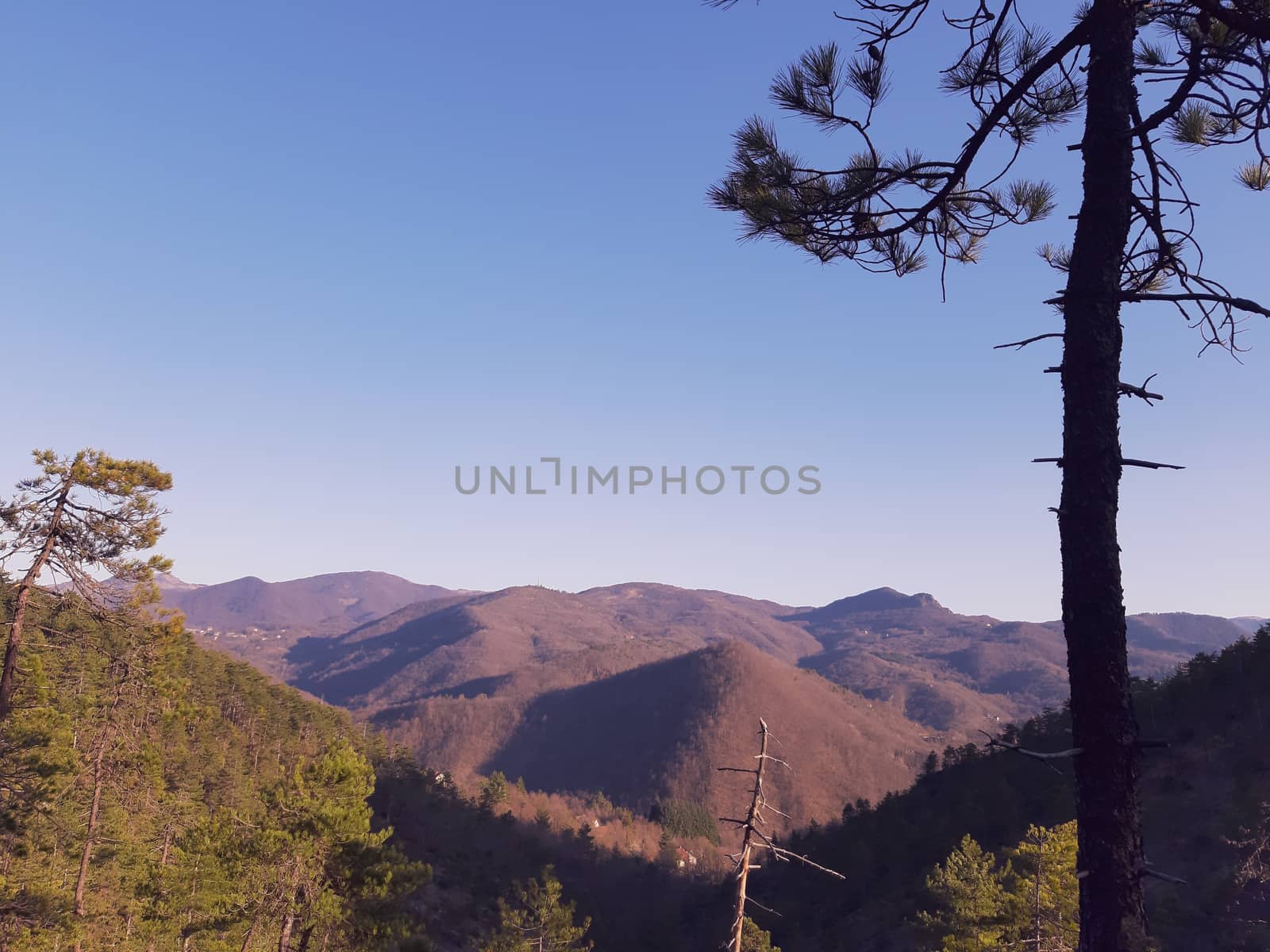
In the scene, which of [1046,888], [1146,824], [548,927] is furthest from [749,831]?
[1146,824]

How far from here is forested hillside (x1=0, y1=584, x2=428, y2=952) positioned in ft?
42.9

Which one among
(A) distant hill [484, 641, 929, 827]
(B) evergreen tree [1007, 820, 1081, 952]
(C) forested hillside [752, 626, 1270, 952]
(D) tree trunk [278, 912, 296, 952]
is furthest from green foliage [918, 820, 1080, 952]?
(A) distant hill [484, 641, 929, 827]

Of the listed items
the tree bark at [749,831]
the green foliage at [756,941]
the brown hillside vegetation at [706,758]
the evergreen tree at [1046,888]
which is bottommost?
the brown hillside vegetation at [706,758]

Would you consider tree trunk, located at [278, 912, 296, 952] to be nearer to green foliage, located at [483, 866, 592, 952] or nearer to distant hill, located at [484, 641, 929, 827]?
green foliage, located at [483, 866, 592, 952]

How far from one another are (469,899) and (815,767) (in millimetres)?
127819

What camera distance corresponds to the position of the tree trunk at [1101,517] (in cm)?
379

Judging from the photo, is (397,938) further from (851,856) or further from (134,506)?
(851,856)

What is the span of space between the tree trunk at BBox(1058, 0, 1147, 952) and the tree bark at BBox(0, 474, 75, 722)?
13.4m

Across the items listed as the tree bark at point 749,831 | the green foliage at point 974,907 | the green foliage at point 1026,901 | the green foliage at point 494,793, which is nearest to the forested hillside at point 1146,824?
Answer: the green foliage at point 974,907

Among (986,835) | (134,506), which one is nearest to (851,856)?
(986,835)

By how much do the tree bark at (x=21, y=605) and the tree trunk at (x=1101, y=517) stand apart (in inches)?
528

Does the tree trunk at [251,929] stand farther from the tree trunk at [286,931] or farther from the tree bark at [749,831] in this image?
the tree bark at [749,831]

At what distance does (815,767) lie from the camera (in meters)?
170

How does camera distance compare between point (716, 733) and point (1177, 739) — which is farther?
point (716, 733)
